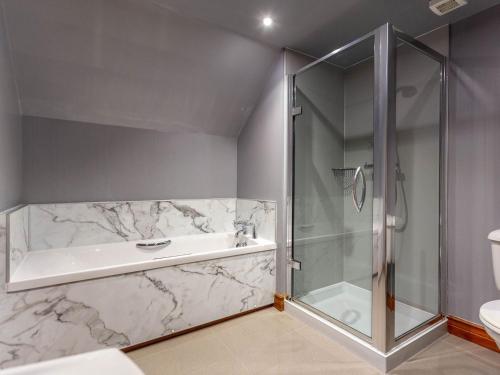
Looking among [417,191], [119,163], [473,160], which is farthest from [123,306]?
[473,160]

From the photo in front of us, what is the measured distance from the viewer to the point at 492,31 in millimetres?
1847

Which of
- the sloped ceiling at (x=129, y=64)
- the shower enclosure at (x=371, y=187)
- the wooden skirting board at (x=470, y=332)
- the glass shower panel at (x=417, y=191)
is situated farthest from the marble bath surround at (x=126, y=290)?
the wooden skirting board at (x=470, y=332)

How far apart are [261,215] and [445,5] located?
208 cm

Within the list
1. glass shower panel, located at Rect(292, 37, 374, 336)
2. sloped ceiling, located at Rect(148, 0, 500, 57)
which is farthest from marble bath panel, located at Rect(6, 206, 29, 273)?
glass shower panel, located at Rect(292, 37, 374, 336)

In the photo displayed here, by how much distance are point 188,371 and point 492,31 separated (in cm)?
305

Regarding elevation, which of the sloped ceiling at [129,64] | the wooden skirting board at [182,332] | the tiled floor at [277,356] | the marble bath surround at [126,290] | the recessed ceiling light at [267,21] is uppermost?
the recessed ceiling light at [267,21]

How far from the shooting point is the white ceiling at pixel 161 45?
182 centimetres

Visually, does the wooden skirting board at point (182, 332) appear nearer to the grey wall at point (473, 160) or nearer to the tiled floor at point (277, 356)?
the tiled floor at point (277, 356)

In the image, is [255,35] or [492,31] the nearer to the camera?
[492,31]

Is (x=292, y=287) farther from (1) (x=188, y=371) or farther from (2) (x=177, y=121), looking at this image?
(2) (x=177, y=121)

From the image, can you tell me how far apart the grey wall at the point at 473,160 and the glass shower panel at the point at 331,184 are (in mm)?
617

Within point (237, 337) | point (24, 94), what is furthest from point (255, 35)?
point (237, 337)

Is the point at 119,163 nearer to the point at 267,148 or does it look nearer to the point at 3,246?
the point at 3,246

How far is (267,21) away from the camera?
204 centimetres
